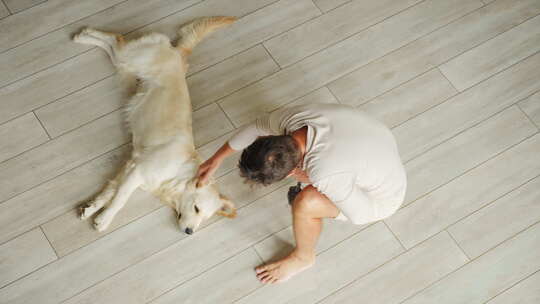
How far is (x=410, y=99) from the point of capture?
7.50ft

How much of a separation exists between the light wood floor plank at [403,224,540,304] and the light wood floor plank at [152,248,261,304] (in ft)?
1.91

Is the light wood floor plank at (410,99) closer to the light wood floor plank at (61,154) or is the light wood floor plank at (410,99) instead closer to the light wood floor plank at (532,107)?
the light wood floor plank at (532,107)

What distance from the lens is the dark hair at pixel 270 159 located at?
1.46m

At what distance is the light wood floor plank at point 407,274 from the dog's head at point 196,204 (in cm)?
52

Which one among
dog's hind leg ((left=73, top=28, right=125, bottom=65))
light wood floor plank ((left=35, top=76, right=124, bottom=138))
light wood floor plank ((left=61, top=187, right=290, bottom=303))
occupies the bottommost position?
light wood floor plank ((left=61, top=187, right=290, bottom=303))

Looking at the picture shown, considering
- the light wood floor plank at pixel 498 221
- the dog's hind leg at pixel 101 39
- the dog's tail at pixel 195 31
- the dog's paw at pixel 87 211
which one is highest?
the dog's hind leg at pixel 101 39

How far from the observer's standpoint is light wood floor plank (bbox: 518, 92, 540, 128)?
90.4 inches

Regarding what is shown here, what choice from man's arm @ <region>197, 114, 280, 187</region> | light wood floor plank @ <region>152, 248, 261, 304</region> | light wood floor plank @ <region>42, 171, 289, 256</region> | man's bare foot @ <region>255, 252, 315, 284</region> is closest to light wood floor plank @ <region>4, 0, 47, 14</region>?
light wood floor plank @ <region>42, 171, 289, 256</region>

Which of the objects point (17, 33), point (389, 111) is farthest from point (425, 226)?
point (17, 33)

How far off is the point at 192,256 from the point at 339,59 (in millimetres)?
1046

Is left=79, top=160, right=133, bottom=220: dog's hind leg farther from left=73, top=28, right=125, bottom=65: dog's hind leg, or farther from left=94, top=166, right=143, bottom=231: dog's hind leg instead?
left=73, top=28, right=125, bottom=65: dog's hind leg

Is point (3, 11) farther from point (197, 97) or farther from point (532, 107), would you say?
point (532, 107)

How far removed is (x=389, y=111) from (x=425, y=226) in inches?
19.6

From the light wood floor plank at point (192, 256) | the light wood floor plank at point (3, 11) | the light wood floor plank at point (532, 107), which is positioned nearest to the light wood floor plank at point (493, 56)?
the light wood floor plank at point (532, 107)
